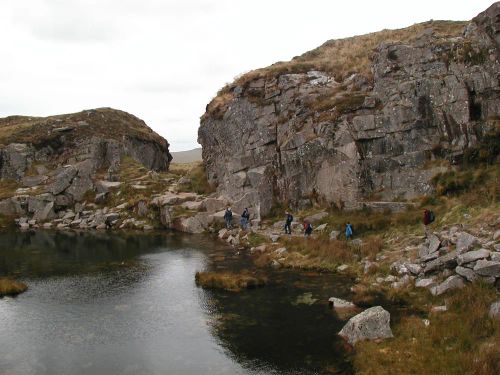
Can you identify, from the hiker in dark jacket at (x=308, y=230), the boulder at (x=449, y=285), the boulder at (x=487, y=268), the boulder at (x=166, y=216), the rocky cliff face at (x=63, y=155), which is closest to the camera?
the boulder at (x=487, y=268)

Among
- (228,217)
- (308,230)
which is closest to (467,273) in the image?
(308,230)

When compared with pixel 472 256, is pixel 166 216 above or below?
above

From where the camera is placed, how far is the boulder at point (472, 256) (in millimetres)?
27811

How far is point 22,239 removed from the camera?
6650 centimetres

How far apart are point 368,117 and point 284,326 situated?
3085 centimetres

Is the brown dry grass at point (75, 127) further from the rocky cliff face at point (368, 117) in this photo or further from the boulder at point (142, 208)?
the rocky cliff face at point (368, 117)

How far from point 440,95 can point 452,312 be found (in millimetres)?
28888

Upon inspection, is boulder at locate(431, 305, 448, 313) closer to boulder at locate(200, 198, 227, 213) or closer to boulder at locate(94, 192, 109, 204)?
boulder at locate(200, 198, 227, 213)

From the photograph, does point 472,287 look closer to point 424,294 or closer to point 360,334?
point 424,294

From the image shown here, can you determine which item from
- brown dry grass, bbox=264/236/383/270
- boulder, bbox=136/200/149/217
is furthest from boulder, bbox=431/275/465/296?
boulder, bbox=136/200/149/217

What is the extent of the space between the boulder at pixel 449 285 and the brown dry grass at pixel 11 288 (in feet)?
99.7

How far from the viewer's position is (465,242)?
30797 millimetres

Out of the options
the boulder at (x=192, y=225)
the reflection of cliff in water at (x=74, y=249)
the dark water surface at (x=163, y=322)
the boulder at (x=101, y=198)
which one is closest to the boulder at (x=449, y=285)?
the dark water surface at (x=163, y=322)

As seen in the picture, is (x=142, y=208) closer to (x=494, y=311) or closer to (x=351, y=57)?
(x=351, y=57)
